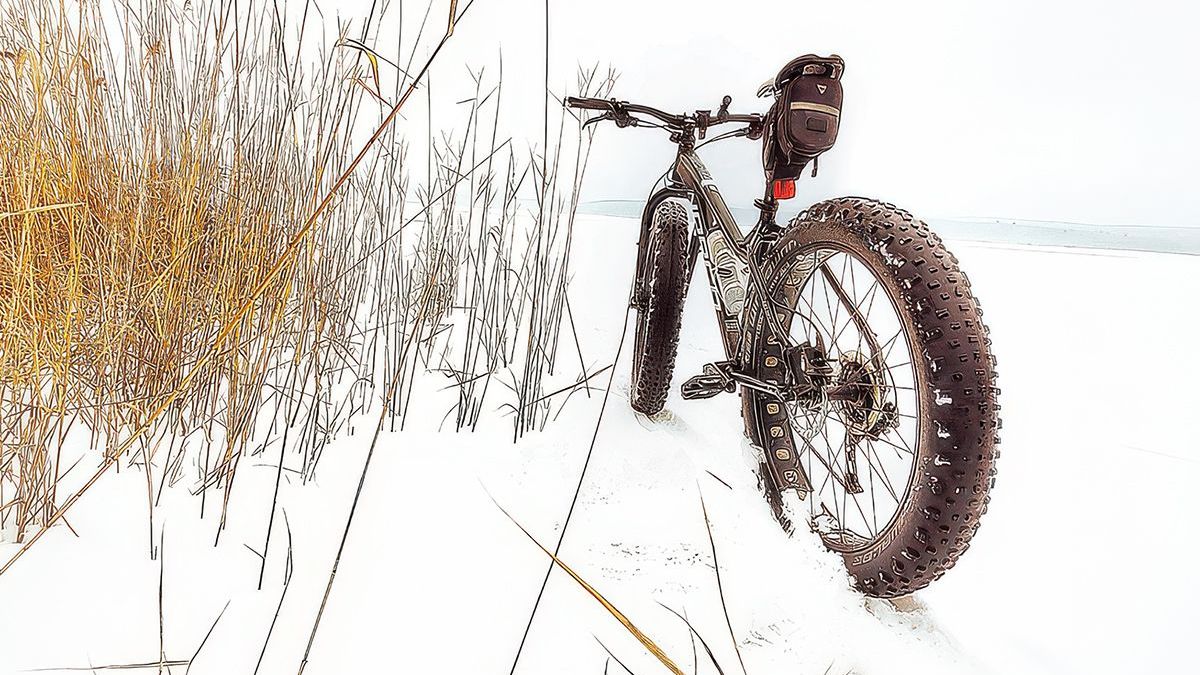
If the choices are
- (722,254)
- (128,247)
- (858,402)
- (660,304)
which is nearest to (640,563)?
(858,402)

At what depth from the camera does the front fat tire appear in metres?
0.60

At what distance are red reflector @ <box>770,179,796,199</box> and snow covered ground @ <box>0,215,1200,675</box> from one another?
430 millimetres

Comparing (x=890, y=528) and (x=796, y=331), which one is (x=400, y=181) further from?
(x=890, y=528)

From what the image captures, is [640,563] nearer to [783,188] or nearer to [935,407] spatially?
[935,407]

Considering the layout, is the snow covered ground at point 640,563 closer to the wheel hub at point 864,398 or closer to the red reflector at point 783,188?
the wheel hub at point 864,398

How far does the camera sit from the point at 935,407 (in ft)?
2.02

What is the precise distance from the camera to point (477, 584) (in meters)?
0.65

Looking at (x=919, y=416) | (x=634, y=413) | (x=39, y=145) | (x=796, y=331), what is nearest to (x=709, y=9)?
(x=796, y=331)

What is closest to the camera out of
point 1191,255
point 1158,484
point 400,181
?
point 1158,484

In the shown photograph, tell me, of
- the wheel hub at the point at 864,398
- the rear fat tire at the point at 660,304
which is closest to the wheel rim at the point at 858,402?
the wheel hub at the point at 864,398

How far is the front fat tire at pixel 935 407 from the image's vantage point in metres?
0.60

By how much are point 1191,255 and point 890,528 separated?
34.0 inches

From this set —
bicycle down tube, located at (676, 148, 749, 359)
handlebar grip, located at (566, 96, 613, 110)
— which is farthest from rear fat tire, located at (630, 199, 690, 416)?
handlebar grip, located at (566, 96, 613, 110)

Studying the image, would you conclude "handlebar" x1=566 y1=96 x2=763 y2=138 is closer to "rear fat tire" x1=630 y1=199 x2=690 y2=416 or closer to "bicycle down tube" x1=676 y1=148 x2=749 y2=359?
"bicycle down tube" x1=676 y1=148 x2=749 y2=359
